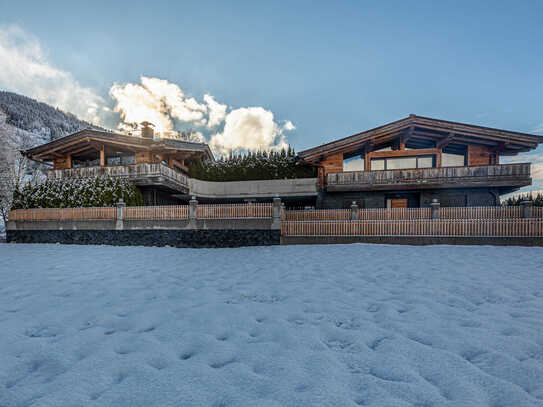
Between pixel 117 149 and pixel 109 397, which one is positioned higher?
pixel 117 149

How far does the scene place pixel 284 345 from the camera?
309 centimetres

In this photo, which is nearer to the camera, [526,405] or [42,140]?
[526,405]

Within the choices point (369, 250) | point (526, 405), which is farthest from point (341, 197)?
point (526, 405)


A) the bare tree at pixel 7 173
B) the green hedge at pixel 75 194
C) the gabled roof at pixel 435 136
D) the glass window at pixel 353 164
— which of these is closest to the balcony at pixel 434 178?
the glass window at pixel 353 164

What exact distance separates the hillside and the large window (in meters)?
83.9

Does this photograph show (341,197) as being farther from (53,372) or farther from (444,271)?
(53,372)

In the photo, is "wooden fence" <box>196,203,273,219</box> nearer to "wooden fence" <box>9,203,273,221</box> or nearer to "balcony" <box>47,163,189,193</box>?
"wooden fence" <box>9,203,273,221</box>

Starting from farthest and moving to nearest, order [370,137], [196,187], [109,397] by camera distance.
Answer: [196,187], [370,137], [109,397]

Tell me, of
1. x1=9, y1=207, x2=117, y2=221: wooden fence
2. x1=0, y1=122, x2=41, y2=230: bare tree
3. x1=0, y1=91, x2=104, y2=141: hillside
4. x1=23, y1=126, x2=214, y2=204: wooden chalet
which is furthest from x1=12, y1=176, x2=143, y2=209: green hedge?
x1=0, y1=91, x2=104, y2=141: hillside

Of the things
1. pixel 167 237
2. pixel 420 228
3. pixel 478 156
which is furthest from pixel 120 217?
pixel 478 156

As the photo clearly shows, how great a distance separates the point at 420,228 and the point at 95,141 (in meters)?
25.0

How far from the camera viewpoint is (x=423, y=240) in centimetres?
1180

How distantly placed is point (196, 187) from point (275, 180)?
8.21 meters

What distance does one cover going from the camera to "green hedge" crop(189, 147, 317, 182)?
26.8 metres
